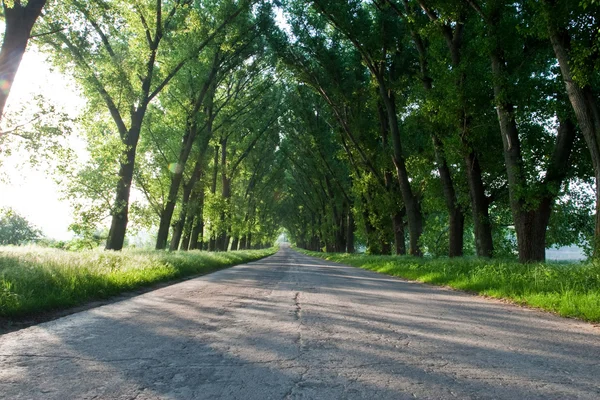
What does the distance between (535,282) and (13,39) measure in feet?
42.9

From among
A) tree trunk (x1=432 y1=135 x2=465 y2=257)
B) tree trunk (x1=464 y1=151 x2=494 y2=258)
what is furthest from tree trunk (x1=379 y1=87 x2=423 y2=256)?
tree trunk (x1=464 y1=151 x2=494 y2=258)

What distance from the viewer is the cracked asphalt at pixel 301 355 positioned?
8.91 feet

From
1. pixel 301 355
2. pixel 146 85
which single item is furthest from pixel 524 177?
pixel 146 85

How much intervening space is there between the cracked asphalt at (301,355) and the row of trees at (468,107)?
612 centimetres

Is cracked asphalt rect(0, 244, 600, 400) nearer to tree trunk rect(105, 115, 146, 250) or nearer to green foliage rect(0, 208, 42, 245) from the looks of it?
tree trunk rect(105, 115, 146, 250)

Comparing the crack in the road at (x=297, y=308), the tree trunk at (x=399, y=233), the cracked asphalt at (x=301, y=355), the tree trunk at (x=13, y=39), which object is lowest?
the crack in the road at (x=297, y=308)

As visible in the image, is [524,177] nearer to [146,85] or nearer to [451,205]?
[451,205]

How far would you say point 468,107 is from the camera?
41.3ft

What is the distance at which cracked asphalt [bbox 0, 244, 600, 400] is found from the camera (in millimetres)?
2717

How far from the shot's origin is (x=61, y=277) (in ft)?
23.8

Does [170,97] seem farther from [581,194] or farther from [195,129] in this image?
[581,194]

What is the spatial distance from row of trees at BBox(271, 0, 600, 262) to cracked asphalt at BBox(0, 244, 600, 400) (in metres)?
6.12

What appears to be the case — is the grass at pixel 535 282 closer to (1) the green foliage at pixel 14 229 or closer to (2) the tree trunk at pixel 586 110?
(2) the tree trunk at pixel 586 110

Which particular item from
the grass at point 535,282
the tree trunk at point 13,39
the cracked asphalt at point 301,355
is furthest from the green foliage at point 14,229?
the cracked asphalt at point 301,355
